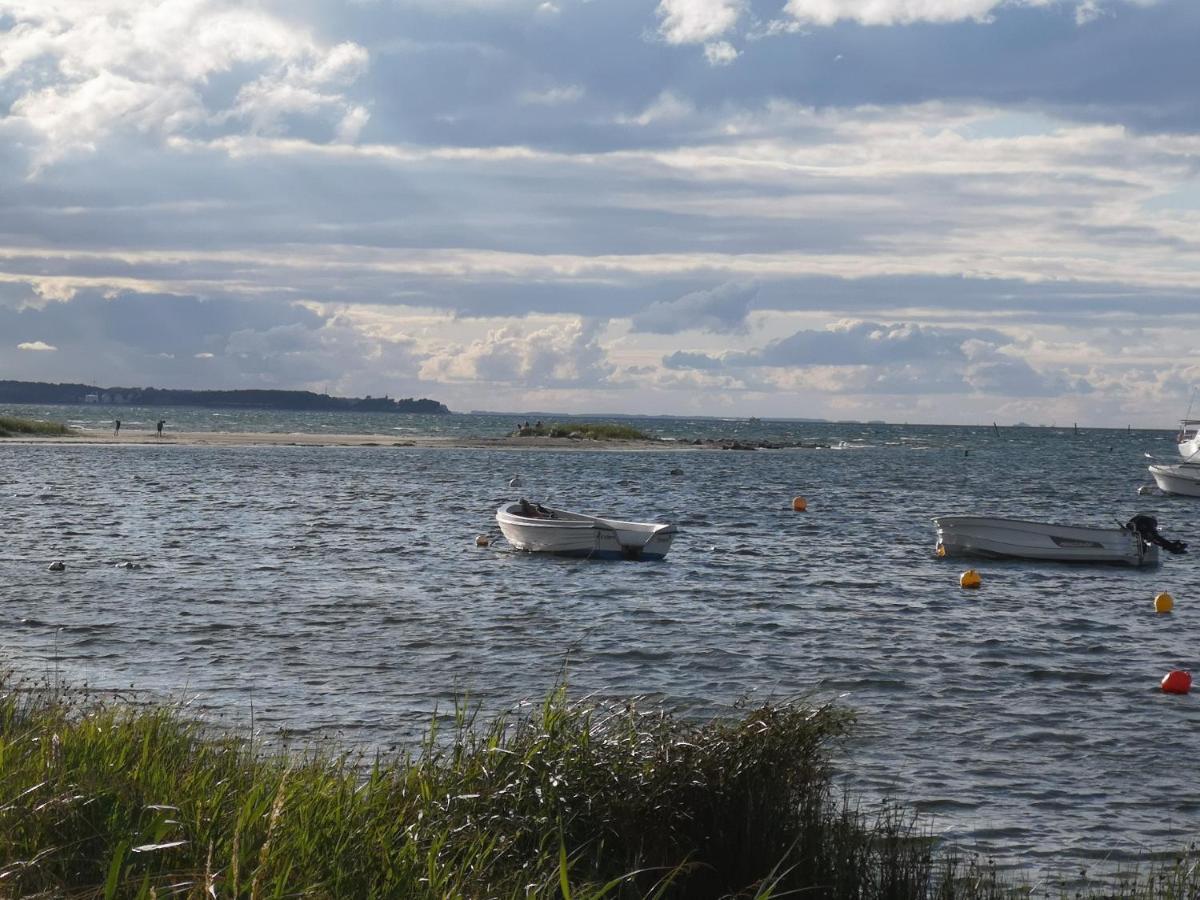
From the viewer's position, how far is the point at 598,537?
116 feet

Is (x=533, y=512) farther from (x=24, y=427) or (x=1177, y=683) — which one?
(x=24, y=427)

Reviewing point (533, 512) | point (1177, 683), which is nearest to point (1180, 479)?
point (533, 512)

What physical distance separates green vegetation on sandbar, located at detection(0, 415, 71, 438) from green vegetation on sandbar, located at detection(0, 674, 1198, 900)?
335 feet

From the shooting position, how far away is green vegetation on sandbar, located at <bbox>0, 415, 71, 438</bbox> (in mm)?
103500

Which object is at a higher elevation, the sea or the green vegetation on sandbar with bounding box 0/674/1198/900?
the green vegetation on sandbar with bounding box 0/674/1198/900

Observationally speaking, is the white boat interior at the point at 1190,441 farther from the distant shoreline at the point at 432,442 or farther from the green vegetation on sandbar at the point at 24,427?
the green vegetation on sandbar at the point at 24,427

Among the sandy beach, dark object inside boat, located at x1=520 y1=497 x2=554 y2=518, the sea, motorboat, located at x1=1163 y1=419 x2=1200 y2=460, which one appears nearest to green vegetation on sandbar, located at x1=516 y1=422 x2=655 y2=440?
the sandy beach

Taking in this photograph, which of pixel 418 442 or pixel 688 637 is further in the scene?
pixel 418 442

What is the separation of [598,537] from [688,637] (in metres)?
12.5

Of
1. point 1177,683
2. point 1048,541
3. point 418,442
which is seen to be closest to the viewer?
point 1177,683

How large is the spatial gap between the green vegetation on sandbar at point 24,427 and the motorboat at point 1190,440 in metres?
82.7

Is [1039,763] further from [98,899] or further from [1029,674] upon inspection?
[98,899]

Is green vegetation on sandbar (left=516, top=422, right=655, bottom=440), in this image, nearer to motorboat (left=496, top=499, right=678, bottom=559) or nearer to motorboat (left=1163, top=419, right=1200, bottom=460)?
motorboat (left=1163, top=419, right=1200, bottom=460)

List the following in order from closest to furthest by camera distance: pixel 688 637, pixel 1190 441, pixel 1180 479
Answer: pixel 688 637
pixel 1180 479
pixel 1190 441
